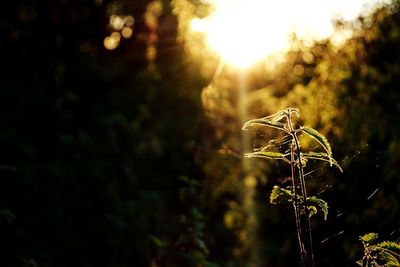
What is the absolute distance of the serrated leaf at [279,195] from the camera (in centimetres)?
123

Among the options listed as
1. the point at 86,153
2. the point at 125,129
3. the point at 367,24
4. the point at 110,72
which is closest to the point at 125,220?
the point at 86,153

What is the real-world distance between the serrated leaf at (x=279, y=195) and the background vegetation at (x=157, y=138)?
360mm

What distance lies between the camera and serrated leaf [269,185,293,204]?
1.23 m

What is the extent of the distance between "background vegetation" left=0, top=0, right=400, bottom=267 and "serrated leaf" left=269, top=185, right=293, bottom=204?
36 centimetres

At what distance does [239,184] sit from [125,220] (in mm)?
2477

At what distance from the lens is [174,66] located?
895 cm

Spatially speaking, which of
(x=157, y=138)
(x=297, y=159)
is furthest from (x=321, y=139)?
(x=157, y=138)

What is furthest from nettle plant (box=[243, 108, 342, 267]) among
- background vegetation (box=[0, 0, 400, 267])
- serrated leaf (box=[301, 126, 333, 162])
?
background vegetation (box=[0, 0, 400, 267])

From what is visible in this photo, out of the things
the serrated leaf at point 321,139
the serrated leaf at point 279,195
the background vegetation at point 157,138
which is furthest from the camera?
the background vegetation at point 157,138

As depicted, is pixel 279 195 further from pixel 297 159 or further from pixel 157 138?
pixel 157 138

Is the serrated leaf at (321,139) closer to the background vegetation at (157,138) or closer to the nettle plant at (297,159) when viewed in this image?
the nettle plant at (297,159)

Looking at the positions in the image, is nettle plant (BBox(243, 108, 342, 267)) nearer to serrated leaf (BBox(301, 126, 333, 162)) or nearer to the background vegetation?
serrated leaf (BBox(301, 126, 333, 162))

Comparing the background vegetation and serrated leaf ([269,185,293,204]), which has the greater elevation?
the background vegetation

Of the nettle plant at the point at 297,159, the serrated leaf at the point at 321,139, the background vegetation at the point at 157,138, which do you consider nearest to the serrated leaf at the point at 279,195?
the nettle plant at the point at 297,159
